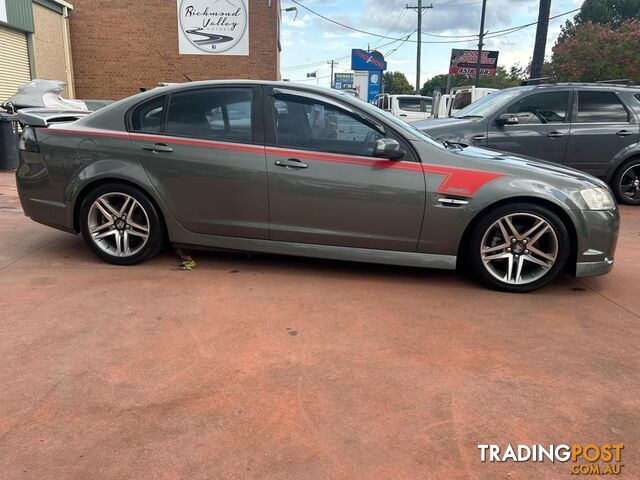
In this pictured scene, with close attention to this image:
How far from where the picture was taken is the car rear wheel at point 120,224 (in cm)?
437

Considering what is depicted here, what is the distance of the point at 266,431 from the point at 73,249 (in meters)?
3.46

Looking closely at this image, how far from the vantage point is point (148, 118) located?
439 cm

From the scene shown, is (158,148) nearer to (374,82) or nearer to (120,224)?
(120,224)

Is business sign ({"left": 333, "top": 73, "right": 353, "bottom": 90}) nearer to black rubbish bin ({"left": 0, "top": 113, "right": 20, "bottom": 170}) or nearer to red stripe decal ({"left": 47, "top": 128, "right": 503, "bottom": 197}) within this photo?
black rubbish bin ({"left": 0, "top": 113, "right": 20, "bottom": 170})

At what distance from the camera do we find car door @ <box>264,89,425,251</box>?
4.07 metres

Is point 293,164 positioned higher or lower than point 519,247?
higher

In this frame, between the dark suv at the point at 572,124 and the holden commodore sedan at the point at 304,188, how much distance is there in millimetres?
3551

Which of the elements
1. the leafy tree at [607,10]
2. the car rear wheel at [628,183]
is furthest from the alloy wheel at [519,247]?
the leafy tree at [607,10]

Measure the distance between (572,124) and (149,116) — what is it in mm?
6448

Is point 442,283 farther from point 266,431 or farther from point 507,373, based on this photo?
point 266,431

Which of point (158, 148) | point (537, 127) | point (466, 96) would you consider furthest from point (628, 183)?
point (466, 96)

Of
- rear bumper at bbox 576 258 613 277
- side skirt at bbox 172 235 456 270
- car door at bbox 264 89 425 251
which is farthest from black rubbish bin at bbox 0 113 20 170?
rear bumper at bbox 576 258 613 277

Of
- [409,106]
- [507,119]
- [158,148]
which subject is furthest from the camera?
[409,106]

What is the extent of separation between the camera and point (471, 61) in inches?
1219
